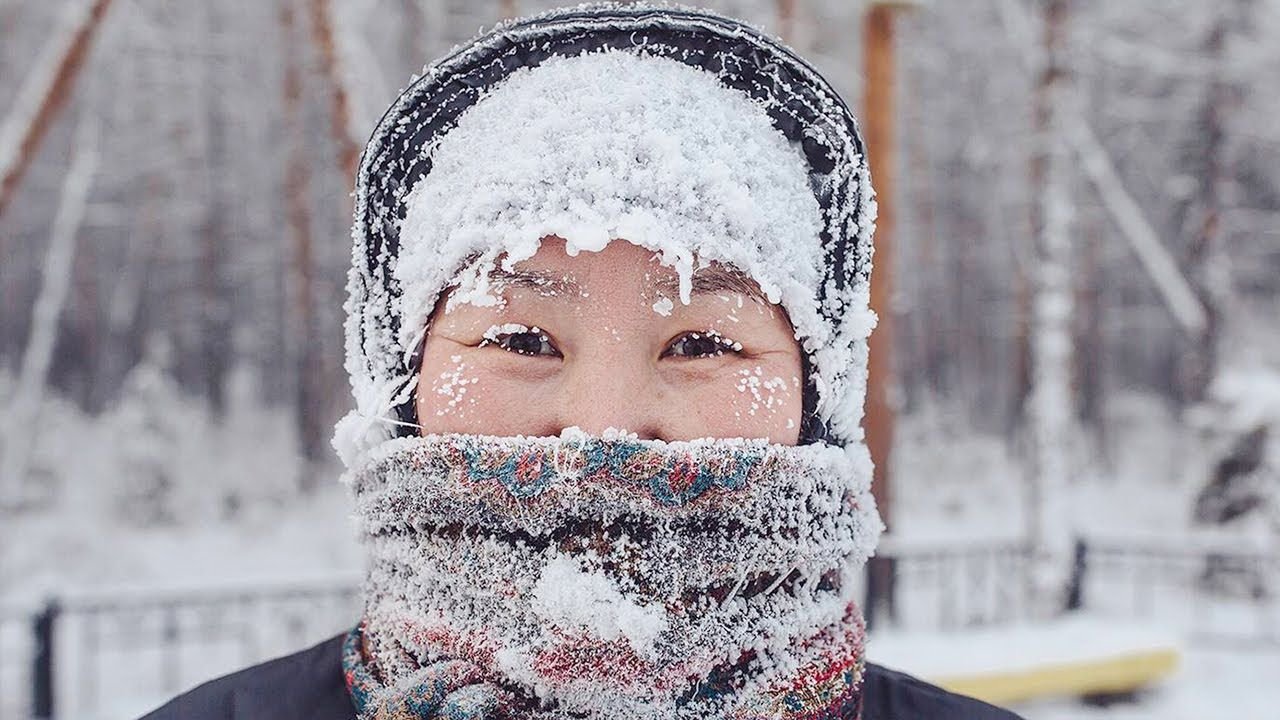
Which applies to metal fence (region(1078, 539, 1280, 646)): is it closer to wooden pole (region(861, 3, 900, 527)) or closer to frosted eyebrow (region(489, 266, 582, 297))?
wooden pole (region(861, 3, 900, 527))

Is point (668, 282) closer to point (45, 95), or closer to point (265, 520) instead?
point (45, 95)

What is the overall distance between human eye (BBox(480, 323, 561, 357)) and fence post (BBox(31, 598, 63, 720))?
6.71 m

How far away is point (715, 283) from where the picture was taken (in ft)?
3.98

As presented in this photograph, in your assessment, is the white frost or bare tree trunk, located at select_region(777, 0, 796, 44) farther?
bare tree trunk, located at select_region(777, 0, 796, 44)

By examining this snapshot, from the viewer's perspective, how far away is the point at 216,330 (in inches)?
908

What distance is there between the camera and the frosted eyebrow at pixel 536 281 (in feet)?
3.81

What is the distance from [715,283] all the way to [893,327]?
12.8 metres

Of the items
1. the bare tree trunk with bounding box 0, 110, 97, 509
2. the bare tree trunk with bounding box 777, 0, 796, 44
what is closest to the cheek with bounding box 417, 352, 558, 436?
the bare tree trunk with bounding box 777, 0, 796, 44

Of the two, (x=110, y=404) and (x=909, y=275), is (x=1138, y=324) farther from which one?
(x=110, y=404)

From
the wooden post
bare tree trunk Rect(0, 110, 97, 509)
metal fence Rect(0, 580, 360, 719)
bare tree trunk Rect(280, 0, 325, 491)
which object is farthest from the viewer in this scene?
bare tree trunk Rect(280, 0, 325, 491)

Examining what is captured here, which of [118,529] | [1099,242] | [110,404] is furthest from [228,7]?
[1099,242]

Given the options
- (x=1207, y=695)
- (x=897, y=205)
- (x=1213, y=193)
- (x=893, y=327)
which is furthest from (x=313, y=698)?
(x=897, y=205)

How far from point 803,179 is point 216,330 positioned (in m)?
24.1

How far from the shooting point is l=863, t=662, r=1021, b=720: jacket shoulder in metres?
1.33
